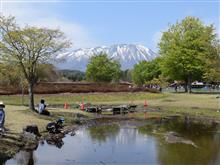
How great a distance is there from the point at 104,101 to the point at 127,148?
3733 centimetres

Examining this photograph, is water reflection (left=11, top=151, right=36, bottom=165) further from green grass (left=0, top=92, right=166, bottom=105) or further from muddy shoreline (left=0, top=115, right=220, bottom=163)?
green grass (left=0, top=92, right=166, bottom=105)

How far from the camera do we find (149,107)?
2058 inches

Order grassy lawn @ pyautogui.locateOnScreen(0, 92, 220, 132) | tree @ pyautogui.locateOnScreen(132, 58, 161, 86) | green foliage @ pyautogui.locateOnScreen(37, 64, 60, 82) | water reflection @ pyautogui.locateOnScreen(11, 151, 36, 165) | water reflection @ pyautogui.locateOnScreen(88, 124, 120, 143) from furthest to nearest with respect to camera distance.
Answer: 1. tree @ pyautogui.locateOnScreen(132, 58, 161, 86)
2. green foliage @ pyautogui.locateOnScreen(37, 64, 60, 82)
3. grassy lawn @ pyautogui.locateOnScreen(0, 92, 220, 132)
4. water reflection @ pyautogui.locateOnScreen(88, 124, 120, 143)
5. water reflection @ pyautogui.locateOnScreen(11, 151, 36, 165)

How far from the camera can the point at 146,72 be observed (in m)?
132

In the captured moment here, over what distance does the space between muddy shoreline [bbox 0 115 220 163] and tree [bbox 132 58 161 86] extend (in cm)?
8163

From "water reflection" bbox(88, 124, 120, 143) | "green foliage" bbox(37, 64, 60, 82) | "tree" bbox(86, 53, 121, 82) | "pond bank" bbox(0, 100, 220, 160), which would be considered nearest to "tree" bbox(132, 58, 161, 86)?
"tree" bbox(86, 53, 121, 82)

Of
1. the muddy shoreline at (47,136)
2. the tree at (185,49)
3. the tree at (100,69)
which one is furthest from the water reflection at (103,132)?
the tree at (100,69)

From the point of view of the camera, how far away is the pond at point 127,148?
65.4ft

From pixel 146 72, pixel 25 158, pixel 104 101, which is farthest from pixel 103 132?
pixel 146 72

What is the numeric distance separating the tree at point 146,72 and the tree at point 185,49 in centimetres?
3980

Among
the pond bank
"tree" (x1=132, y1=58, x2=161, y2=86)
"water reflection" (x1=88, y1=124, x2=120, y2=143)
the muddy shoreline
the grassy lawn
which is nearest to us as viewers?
the muddy shoreline

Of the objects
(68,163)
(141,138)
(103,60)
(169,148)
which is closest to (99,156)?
(68,163)

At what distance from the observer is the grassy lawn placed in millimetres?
29922

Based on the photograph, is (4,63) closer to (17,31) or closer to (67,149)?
(17,31)
